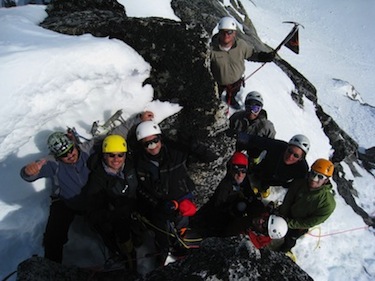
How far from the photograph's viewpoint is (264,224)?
560cm

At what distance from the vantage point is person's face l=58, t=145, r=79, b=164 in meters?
4.93

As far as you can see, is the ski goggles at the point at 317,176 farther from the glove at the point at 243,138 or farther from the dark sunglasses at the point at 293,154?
the glove at the point at 243,138

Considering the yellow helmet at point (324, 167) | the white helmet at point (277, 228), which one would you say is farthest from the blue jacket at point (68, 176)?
the yellow helmet at point (324, 167)

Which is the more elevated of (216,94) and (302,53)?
(216,94)

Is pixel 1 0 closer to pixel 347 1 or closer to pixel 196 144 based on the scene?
pixel 196 144

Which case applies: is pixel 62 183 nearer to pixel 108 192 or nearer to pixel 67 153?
pixel 67 153

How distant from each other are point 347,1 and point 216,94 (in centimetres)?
4179

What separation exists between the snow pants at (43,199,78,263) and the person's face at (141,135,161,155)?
1.69 meters

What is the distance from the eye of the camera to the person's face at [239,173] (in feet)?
20.6

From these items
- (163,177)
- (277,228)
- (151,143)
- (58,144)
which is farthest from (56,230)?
(277,228)

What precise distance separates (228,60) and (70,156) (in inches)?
170

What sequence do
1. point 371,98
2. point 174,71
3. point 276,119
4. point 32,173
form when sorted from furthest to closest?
point 371,98 < point 276,119 < point 174,71 < point 32,173

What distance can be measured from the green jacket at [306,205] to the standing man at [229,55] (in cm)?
300

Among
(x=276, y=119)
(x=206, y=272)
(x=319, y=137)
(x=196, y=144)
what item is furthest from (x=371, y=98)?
(x=206, y=272)
